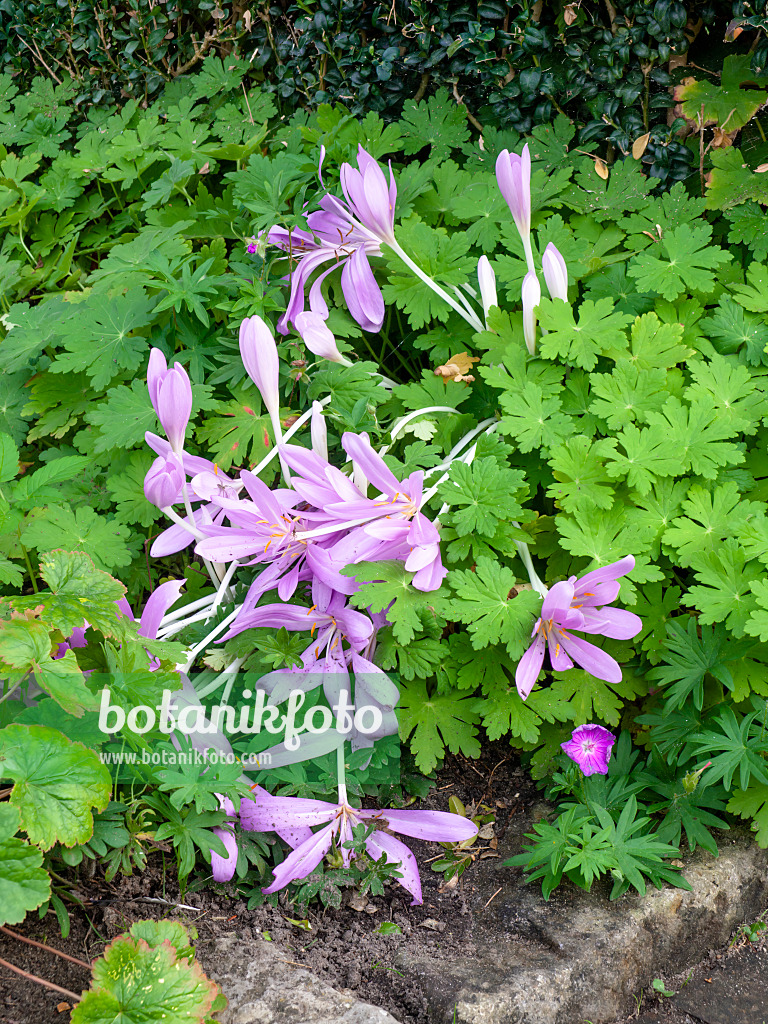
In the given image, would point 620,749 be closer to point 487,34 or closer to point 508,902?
point 508,902

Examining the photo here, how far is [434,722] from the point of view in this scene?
6.48ft

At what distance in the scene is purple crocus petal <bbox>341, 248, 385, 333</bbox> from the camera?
87.6 inches

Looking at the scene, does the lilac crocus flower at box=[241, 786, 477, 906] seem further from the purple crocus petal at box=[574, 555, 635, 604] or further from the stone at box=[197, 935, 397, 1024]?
the purple crocus petal at box=[574, 555, 635, 604]

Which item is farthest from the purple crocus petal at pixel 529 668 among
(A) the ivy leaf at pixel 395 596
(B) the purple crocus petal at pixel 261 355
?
(B) the purple crocus petal at pixel 261 355

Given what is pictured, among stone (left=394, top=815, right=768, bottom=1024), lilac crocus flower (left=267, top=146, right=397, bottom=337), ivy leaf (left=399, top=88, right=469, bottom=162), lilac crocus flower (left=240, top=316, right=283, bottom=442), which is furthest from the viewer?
ivy leaf (left=399, top=88, right=469, bottom=162)

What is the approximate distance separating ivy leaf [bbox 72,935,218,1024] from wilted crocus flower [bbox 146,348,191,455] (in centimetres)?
102

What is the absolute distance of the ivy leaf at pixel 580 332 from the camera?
1998 mm

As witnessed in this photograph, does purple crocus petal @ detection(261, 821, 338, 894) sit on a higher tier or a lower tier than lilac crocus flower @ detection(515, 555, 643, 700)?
lower

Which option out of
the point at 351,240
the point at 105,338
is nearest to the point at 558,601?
the point at 351,240

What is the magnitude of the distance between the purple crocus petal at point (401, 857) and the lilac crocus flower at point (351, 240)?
1267 mm

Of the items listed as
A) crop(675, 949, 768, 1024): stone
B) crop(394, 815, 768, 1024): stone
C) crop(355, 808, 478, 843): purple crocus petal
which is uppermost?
crop(355, 808, 478, 843): purple crocus petal

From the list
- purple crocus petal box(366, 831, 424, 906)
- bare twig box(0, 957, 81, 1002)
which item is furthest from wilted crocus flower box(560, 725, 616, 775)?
bare twig box(0, 957, 81, 1002)

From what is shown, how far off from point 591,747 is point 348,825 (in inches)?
22.6

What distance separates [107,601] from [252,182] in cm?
138
